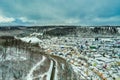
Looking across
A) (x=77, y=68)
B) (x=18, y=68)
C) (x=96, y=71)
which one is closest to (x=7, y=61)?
(x=18, y=68)

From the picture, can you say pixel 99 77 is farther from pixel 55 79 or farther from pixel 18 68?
pixel 18 68

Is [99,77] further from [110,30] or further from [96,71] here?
[110,30]

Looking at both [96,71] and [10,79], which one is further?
[96,71]

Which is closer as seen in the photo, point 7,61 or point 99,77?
point 99,77

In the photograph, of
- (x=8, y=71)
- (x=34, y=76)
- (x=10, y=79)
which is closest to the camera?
(x=10, y=79)

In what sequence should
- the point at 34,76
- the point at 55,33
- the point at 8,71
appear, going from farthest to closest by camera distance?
1. the point at 55,33
2. the point at 8,71
3. the point at 34,76

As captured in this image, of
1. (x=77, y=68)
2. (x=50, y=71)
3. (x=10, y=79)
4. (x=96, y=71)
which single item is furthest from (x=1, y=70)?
(x=96, y=71)

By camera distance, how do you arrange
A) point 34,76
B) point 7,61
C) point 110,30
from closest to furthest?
point 34,76 < point 7,61 < point 110,30

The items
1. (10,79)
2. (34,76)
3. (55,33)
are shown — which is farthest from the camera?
(55,33)
